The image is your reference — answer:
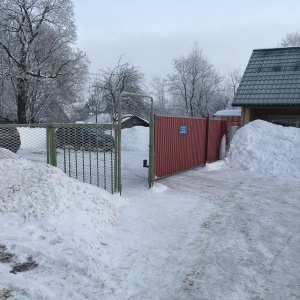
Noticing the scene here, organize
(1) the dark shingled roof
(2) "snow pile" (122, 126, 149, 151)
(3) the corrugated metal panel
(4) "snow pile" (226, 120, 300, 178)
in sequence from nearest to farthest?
(3) the corrugated metal panel → (4) "snow pile" (226, 120, 300, 178) → (1) the dark shingled roof → (2) "snow pile" (122, 126, 149, 151)

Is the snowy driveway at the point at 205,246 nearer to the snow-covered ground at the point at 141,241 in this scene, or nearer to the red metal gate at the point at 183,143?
the snow-covered ground at the point at 141,241

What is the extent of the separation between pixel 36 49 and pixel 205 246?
24144mm

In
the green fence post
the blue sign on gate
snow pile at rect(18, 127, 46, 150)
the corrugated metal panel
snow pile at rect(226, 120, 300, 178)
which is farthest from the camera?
snow pile at rect(18, 127, 46, 150)

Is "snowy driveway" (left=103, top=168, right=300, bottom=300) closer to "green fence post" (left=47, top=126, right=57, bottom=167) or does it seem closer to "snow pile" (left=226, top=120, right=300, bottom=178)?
"green fence post" (left=47, top=126, right=57, bottom=167)

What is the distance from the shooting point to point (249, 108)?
15969mm

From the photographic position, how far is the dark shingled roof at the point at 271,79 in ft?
49.7

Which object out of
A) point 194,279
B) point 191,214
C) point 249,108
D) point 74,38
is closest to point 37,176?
point 191,214

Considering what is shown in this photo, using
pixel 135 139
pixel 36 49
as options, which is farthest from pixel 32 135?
pixel 36 49

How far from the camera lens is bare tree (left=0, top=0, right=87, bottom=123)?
2302 cm

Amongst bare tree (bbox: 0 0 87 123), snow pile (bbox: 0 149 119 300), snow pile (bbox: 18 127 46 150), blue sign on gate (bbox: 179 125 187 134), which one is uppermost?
bare tree (bbox: 0 0 87 123)

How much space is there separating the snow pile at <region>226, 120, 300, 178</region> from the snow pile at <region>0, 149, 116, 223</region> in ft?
22.7


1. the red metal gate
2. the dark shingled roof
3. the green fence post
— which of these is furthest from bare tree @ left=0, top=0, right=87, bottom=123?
the green fence post

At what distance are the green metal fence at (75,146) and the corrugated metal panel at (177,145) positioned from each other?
1293 millimetres

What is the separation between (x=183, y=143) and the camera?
1016 cm
